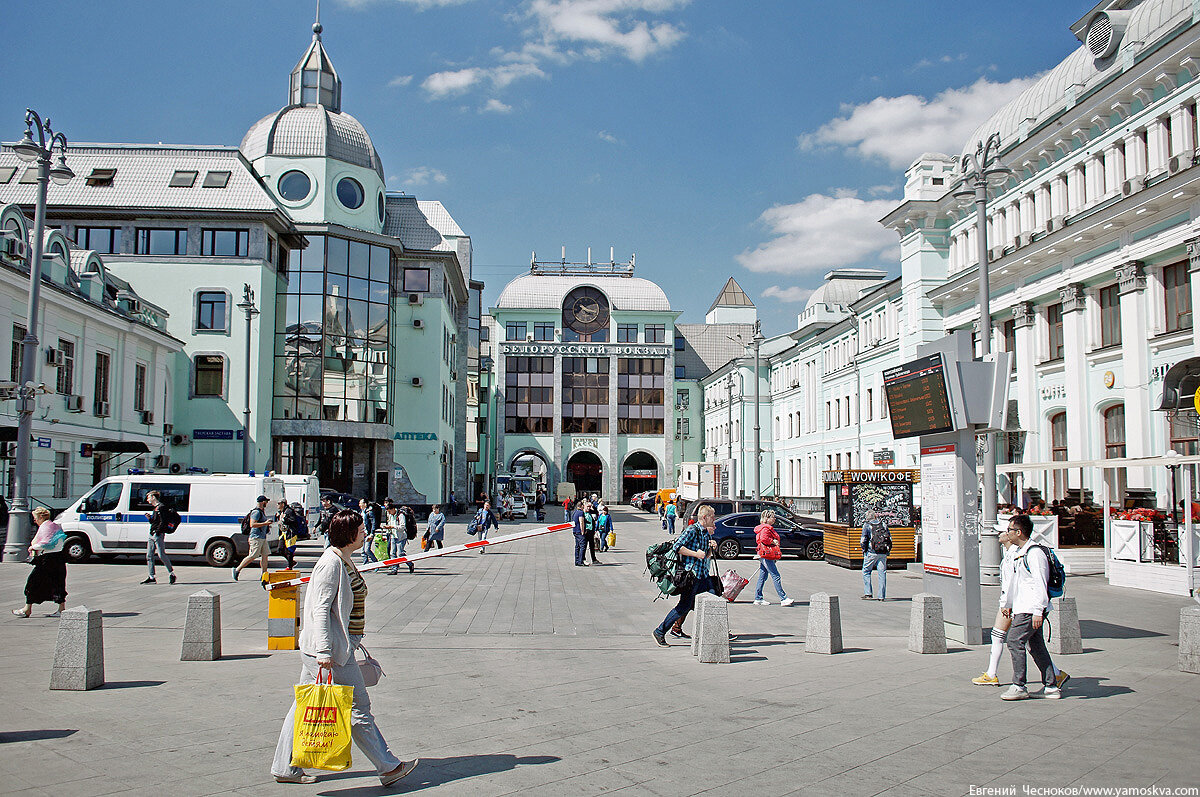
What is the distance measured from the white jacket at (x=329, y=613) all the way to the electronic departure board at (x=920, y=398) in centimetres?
859

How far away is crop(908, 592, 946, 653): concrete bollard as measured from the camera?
10797 millimetres

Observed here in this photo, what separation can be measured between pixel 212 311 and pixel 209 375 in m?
2.97

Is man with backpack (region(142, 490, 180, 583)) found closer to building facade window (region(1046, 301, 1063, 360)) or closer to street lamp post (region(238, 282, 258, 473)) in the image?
street lamp post (region(238, 282, 258, 473))

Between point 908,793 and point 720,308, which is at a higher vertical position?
point 720,308

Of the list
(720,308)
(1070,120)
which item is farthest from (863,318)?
(720,308)

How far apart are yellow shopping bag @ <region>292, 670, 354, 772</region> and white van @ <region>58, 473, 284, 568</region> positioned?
16910 mm

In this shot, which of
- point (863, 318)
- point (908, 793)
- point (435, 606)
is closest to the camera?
point (908, 793)

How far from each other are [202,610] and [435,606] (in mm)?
5545

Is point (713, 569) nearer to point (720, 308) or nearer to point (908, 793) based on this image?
point (908, 793)

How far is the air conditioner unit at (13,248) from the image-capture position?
2662cm

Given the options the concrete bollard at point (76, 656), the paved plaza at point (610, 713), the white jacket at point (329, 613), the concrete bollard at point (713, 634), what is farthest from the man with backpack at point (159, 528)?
the white jacket at point (329, 613)

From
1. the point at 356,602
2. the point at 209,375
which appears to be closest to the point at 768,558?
the point at 356,602

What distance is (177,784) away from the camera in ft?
18.8

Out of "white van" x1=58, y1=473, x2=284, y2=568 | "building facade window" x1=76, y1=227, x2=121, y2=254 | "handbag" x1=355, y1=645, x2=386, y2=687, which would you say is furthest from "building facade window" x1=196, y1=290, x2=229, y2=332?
"handbag" x1=355, y1=645, x2=386, y2=687
